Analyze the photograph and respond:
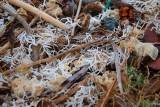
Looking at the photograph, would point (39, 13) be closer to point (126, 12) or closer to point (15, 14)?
point (15, 14)

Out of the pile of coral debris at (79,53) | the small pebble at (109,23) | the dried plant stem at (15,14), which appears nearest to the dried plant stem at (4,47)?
the pile of coral debris at (79,53)

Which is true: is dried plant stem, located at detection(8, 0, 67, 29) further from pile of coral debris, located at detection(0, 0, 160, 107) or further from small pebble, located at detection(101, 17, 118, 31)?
small pebble, located at detection(101, 17, 118, 31)

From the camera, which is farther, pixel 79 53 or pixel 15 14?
pixel 15 14

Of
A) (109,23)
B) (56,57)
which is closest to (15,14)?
(56,57)

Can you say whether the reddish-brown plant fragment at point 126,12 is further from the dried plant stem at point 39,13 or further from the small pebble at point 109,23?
the dried plant stem at point 39,13

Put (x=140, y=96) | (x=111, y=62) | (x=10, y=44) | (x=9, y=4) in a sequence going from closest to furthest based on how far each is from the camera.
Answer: (x=140, y=96), (x=111, y=62), (x=10, y=44), (x=9, y=4)

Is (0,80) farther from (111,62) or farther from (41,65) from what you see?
(111,62)

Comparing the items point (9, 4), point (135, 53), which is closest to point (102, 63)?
point (135, 53)

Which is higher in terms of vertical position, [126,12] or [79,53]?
[126,12]
